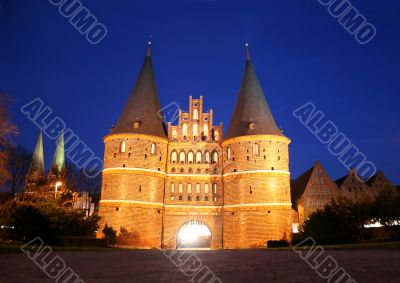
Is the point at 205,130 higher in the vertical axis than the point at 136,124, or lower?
higher

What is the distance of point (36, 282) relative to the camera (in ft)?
29.5

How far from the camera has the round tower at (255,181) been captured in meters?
37.6

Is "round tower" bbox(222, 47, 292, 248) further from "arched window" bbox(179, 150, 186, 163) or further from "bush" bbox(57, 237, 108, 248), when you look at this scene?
"bush" bbox(57, 237, 108, 248)

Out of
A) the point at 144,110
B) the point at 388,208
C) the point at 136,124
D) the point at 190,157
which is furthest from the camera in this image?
the point at 190,157

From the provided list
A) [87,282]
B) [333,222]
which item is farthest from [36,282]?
[333,222]

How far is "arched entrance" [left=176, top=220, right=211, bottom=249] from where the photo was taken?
1664 inches

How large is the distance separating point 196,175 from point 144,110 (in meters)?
8.64

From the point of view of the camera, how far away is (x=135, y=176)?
3906 cm

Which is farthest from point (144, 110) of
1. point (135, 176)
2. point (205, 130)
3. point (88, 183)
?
point (88, 183)

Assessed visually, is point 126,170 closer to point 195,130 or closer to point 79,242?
point 195,130

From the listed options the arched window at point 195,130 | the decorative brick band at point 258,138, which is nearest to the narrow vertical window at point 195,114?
the arched window at point 195,130

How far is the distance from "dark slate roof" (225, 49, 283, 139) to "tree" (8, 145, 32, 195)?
2719 centimetres

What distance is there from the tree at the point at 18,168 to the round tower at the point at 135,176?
16.5 meters

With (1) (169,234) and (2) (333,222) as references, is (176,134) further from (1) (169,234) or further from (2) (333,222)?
(2) (333,222)
